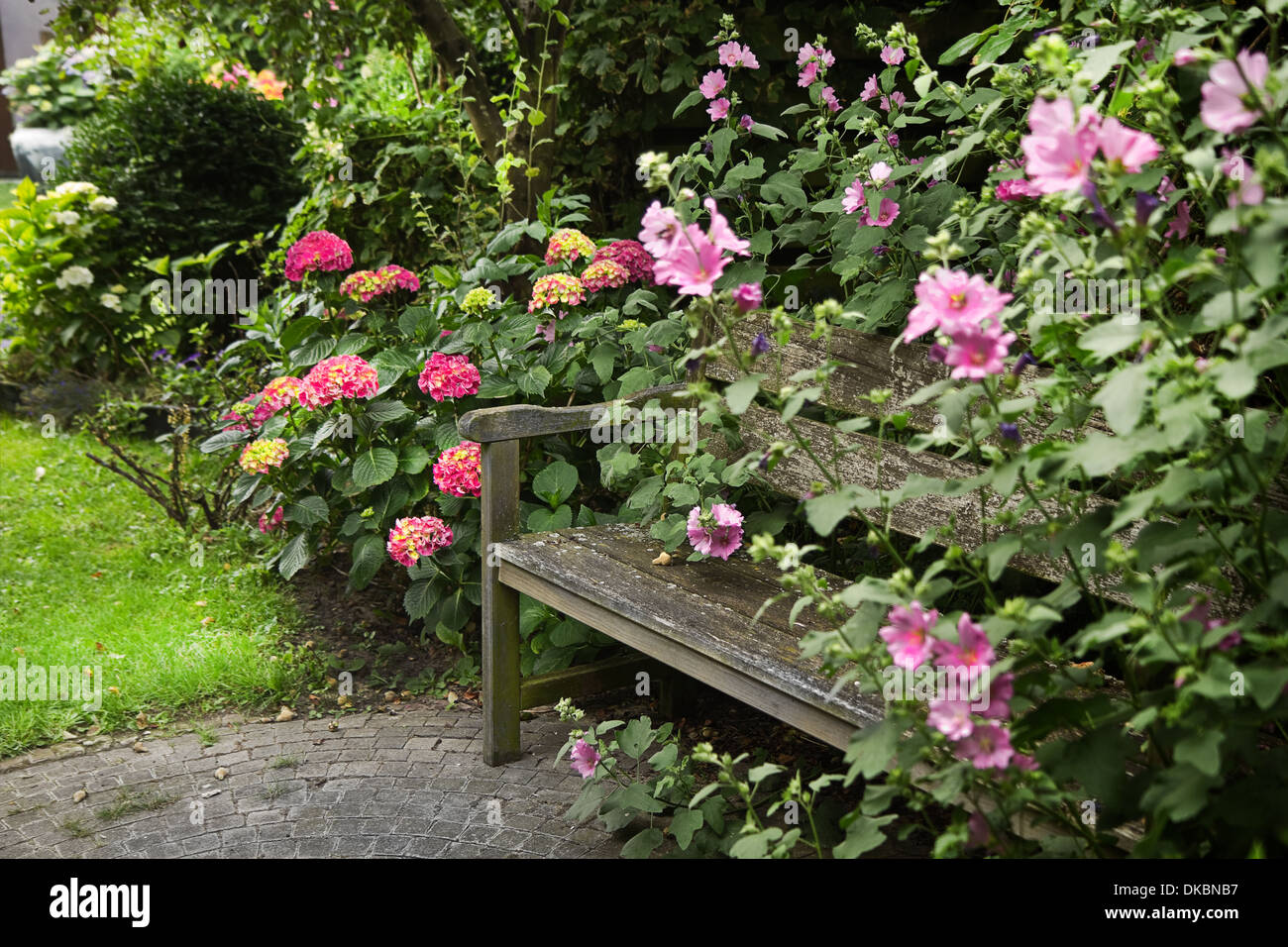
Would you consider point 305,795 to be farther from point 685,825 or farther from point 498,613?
point 685,825

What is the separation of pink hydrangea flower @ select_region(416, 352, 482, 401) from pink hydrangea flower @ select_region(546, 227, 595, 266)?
0.46 meters

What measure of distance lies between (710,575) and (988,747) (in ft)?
4.20

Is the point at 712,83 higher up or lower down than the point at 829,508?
higher up

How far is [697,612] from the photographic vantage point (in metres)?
2.53

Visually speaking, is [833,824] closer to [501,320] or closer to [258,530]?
[501,320]

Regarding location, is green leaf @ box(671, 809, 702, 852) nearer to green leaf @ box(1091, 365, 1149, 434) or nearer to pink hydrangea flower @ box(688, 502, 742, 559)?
pink hydrangea flower @ box(688, 502, 742, 559)

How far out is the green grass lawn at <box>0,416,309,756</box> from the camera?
3.51 meters

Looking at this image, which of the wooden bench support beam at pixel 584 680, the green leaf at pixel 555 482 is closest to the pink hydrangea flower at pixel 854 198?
the green leaf at pixel 555 482

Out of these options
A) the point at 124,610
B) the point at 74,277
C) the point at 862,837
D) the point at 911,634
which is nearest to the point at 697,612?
the point at 862,837

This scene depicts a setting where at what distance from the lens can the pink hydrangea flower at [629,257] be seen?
3.64 m

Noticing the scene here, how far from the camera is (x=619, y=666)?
3340 mm
